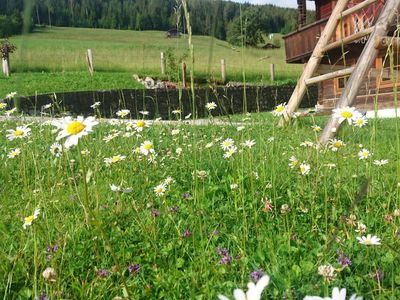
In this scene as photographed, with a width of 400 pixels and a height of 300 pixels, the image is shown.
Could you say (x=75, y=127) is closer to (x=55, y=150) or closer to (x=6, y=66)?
(x=55, y=150)

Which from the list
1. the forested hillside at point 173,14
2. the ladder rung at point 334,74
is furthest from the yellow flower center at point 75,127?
the ladder rung at point 334,74

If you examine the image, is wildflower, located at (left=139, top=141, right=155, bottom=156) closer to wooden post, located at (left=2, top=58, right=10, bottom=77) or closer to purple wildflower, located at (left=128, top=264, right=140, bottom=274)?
purple wildflower, located at (left=128, top=264, right=140, bottom=274)

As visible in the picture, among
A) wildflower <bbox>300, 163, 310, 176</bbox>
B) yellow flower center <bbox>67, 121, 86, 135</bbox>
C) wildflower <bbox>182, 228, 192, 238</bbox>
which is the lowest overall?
wildflower <bbox>182, 228, 192, 238</bbox>

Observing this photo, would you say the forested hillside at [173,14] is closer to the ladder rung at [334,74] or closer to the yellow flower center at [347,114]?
the yellow flower center at [347,114]

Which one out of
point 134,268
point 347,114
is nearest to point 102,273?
point 134,268

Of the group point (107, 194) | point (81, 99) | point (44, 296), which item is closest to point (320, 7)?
point (81, 99)

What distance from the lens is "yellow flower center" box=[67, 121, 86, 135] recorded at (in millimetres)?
1093

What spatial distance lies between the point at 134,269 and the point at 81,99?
1500 cm

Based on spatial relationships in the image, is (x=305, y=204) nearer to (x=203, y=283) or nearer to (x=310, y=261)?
(x=310, y=261)

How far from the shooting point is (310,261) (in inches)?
61.1

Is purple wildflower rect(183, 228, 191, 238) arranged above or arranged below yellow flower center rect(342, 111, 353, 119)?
below

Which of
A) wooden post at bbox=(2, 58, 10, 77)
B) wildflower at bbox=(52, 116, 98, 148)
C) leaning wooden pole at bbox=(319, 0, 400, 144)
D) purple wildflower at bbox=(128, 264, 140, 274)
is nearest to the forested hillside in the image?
wildflower at bbox=(52, 116, 98, 148)

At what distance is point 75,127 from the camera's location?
1.11 m

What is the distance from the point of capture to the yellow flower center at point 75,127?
3.58 ft
